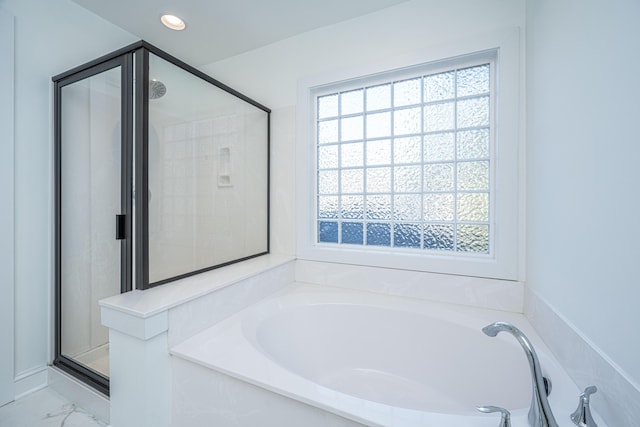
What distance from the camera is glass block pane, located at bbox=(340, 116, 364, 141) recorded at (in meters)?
1.88

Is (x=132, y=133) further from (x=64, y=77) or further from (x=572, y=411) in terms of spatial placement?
(x=572, y=411)

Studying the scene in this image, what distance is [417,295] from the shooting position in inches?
64.4

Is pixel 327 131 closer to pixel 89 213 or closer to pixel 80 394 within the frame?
pixel 89 213

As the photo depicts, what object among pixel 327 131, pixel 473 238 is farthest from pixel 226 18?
pixel 473 238

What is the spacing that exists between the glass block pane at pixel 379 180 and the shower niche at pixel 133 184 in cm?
93

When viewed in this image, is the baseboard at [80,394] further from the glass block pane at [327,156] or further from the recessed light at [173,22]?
the recessed light at [173,22]

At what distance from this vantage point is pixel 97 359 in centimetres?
141

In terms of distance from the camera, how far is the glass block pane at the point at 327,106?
6.45 ft

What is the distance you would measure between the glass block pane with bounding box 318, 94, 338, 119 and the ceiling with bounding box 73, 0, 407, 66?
1.58 feet

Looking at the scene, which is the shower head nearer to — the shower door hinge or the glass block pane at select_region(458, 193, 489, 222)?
the shower door hinge

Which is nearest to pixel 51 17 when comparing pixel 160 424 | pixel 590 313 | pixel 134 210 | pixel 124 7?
pixel 124 7

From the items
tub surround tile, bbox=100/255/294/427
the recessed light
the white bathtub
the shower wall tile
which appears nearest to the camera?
the white bathtub

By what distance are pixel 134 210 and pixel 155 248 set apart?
0.21 metres

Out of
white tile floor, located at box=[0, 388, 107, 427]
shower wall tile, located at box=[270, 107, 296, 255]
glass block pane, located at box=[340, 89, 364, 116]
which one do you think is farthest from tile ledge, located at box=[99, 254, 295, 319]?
glass block pane, located at box=[340, 89, 364, 116]
